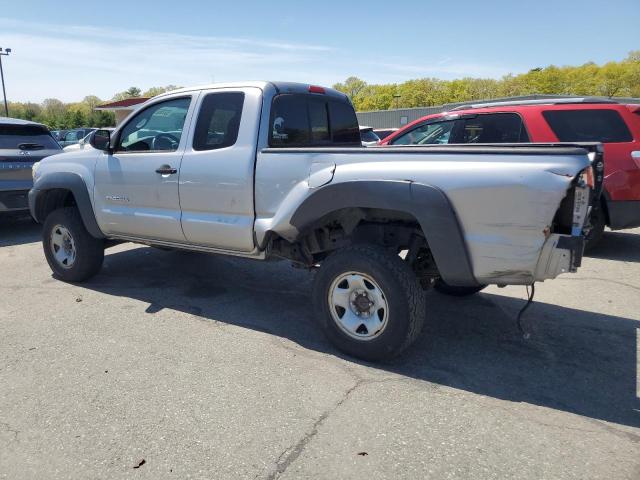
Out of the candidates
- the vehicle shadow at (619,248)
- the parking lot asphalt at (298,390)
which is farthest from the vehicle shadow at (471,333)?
the vehicle shadow at (619,248)

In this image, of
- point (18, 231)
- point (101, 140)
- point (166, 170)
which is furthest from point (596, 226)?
point (18, 231)

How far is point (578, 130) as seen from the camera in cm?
636

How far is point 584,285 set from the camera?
17.8 ft

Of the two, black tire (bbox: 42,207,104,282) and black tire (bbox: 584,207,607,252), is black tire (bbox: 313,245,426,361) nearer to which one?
black tire (bbox: 42,207,104,282)

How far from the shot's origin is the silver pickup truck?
2.91 metres

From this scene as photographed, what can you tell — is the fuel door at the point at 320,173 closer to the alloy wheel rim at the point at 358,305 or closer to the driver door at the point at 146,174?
the alloy wheel rim at the point at 358,305

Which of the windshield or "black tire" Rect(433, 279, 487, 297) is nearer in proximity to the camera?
"black tire" Rect(433, 279, 487, 297)

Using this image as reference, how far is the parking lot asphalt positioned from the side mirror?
4.96 feet

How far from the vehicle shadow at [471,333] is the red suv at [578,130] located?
2189 mm

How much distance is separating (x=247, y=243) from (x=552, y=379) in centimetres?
245

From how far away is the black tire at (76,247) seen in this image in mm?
5352

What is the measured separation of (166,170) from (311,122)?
139cm

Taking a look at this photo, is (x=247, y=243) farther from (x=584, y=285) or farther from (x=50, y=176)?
(x=584, y=285)

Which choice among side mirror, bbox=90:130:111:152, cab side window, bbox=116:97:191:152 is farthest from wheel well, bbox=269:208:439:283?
side mirror, bbox=90:130:111:152
